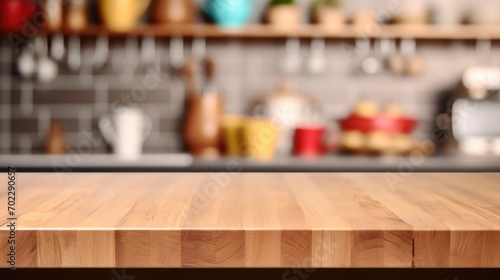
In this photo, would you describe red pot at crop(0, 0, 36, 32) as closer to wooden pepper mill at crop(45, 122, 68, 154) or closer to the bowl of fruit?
wooden pepper mill at crop(45, 122, 68, 154)

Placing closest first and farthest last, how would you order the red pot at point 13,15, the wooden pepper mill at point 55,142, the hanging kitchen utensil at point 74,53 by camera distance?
the red pot at point 13,15 < the wooden pepper mill at point 55,142 < the hanging kitchen utensil at point 74,53

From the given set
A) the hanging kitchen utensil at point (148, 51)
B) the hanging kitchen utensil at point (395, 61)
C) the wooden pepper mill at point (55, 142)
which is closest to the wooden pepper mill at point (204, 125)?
the hanging kitchen utensil at point (148, 51)

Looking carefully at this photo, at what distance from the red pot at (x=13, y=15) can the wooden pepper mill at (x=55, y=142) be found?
1.57ft

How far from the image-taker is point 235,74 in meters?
3.02

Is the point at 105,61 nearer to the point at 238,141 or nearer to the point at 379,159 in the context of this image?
the point at 238,141

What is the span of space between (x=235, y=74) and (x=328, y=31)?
0.51 meters

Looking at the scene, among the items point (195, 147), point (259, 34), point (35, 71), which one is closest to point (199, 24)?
point (259, 34)

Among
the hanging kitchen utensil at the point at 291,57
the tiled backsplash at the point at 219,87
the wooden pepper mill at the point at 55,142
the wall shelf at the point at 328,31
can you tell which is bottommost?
the wooden pepper mill at the point at 55,142

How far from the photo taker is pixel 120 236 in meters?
0.72

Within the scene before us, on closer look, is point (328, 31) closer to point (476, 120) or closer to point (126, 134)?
point (476, 120)

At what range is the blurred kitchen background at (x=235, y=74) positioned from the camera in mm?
2764

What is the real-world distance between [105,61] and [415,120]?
57.9 inches

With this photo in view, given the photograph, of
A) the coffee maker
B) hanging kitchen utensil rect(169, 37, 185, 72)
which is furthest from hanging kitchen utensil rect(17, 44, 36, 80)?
the coffee maker

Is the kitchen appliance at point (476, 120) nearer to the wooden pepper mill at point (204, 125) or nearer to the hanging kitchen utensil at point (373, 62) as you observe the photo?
the hanging kitchen utensil at point (373, 62)
